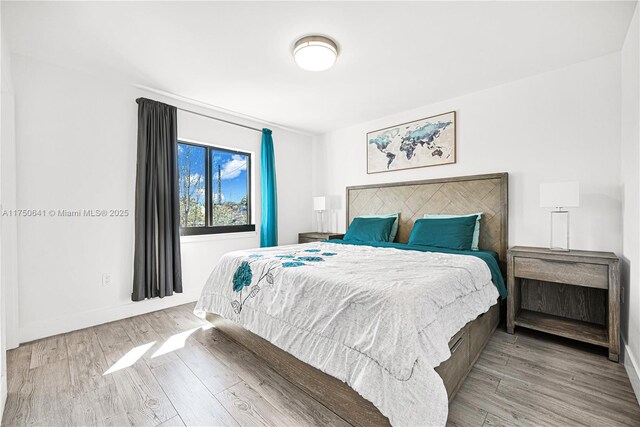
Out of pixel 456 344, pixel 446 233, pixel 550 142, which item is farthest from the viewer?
pixel 446 233

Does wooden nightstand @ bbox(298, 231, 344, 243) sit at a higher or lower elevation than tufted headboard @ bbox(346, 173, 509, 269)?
lower

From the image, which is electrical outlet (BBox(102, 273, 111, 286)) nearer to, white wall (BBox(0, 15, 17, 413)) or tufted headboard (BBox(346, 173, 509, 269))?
white wall (BBox(0, 15, 17, 413))

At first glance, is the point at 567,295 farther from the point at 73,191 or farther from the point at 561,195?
the point at 73,191

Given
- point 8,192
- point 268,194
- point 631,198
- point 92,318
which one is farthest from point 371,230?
point 8,192

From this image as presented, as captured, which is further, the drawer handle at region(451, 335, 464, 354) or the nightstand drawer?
the nightstand drawer

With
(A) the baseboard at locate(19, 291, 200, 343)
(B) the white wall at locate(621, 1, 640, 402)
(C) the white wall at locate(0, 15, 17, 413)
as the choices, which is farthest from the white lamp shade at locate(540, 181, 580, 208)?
(C) the white wall at locate(0, 15, 17, 413)

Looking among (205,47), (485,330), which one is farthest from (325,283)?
(205,47)

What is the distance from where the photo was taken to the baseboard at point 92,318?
2.47 meters

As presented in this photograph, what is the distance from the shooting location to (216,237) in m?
3.77

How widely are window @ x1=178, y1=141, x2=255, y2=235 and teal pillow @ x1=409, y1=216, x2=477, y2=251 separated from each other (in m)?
2.36

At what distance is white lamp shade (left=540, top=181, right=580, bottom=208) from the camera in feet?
7.48

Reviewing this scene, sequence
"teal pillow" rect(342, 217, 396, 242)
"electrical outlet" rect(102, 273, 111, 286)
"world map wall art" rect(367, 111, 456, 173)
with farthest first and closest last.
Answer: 1. "teal pillow" rect(342, 217, 396, 242)
2. "world map wall art" rect(367, 111, 456, 173)
3. "electrical outlet" rect(102, 273, 111, 286)

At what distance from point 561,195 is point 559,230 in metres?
0.54

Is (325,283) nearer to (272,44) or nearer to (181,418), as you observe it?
(181,418)
